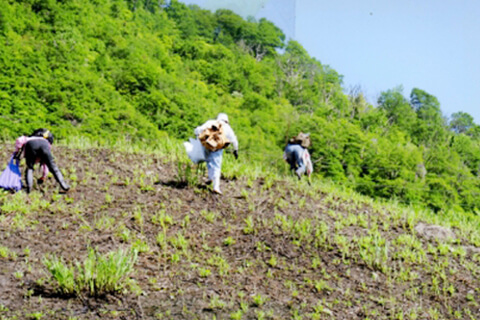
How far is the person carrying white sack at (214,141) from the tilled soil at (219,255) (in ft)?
1.43

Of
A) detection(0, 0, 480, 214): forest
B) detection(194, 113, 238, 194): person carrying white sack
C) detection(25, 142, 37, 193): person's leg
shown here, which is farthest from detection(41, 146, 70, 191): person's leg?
detection(0, 0, 480, 214): forest

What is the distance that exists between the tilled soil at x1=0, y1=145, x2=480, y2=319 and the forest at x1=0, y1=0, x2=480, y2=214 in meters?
5.86

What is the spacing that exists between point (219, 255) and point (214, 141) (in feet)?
7.55

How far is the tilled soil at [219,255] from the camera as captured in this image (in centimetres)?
481

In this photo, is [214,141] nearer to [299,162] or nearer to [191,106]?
[299,162]

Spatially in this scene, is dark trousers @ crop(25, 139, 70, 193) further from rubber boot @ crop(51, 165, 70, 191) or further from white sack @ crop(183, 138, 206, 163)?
white sack @ crop(183, 138, 206, 163)

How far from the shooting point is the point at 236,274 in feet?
18.7

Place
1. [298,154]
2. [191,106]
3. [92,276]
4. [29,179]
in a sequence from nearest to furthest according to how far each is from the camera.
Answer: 1. [92,276]
2. [29,179]
3. [298,154]
4. [191,106]

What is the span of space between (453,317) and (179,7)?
94.5 metres

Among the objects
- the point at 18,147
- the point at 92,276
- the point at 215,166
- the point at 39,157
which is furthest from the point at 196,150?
the point at 92,276

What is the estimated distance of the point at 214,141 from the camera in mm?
7824

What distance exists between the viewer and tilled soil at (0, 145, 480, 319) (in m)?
4.81

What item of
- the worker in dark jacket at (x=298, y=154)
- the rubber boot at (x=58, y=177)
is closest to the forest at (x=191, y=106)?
the worker in dark jacket at (x=298, y=154)

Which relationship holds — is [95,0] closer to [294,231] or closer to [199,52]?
[199,52]
